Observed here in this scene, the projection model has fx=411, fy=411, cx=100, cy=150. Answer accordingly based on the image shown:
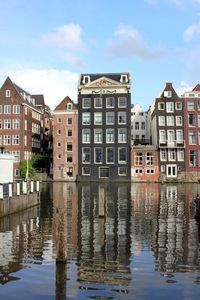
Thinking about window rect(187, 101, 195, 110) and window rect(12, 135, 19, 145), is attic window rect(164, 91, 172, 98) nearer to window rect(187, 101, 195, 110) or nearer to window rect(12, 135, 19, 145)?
window rect(187, 101, 195, 110)

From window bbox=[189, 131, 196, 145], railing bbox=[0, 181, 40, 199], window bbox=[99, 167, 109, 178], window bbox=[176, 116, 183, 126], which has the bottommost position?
railing bbox=[0, 181, 40, 199]

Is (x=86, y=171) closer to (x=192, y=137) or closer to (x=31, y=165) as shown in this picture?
(x=31, y=165)

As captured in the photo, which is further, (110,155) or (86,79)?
(86,79)

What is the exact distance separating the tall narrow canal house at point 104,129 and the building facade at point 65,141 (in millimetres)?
3066

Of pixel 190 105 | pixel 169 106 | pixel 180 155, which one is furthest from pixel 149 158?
pixel 190 105

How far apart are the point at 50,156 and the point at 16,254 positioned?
107 meters

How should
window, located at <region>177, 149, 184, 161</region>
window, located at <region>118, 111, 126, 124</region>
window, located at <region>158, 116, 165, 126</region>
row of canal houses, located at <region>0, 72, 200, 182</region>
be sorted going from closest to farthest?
1. window, located at <region>177, 149, 184, 161</region>
2. row of canal houses, located at <region>0, 72, 200, 182</region>
3. window, located at <region>158, 116, 165, 126</region>
4. window, located at <region>118, 111, 126, 124</region>

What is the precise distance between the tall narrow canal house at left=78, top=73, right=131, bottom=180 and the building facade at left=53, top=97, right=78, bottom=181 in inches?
121

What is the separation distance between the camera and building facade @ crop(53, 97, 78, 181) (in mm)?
108562

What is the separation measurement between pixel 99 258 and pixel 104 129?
8942 centimetres

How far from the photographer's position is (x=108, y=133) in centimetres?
10650

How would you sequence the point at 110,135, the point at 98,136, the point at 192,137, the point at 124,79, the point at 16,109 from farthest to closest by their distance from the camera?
the point at 124,79, the point at 16,109, the point at 98,136, the point at 110,135, the point at 192,137

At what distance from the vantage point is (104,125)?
107m

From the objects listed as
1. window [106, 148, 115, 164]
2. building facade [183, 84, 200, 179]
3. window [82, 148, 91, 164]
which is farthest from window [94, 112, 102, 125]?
building facade [183, 84, 200, 179]
